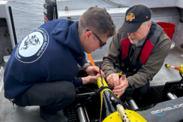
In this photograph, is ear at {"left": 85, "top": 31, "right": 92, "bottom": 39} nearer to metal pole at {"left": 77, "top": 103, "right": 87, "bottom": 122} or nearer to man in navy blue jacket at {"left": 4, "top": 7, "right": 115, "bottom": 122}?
man in navy blue jacket at {"left": 4, "top": 7, "right": 115, "bottom": 122}

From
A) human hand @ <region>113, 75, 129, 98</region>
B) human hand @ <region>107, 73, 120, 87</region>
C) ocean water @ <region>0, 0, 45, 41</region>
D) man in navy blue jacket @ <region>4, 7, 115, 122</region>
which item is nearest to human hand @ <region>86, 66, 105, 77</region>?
human hand @ <region>107, 73, 120, 87</region>

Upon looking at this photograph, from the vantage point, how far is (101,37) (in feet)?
4.09

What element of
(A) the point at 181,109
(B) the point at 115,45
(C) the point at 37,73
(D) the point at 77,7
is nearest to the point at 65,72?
(C) the point at 37,73

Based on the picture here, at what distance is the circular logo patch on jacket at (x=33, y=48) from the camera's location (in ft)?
3.84

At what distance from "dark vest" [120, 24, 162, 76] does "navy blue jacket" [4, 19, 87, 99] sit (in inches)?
26.2

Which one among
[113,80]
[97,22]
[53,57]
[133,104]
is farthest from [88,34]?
[133,104]

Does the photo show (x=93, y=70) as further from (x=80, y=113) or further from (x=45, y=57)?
(x=45, y=57)

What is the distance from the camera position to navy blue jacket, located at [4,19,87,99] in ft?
3.83

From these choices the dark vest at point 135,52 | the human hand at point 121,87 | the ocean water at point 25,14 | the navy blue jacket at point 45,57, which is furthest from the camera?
the ocean water at point 25,14

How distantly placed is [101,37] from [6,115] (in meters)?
1.19

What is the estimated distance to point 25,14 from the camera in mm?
2994

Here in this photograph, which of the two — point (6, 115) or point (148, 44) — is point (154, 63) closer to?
point (148, 44)

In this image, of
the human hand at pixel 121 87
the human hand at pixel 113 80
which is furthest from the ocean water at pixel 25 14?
the human hand at pixel 121 87

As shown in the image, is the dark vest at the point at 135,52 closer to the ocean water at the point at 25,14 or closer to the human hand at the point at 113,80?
the human hand at the point at 113,80
